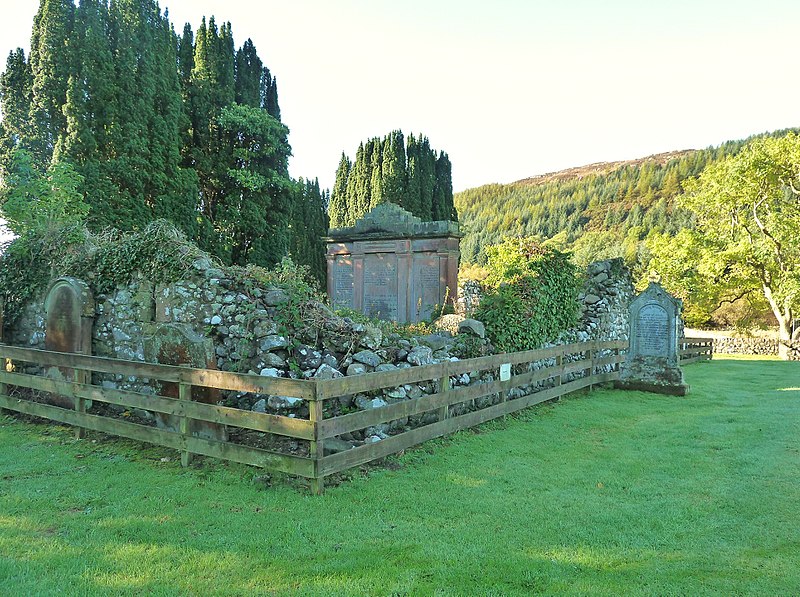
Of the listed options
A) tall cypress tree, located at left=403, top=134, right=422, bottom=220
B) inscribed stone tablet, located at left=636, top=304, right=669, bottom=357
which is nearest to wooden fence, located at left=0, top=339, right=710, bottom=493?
inscribed stone tablet, located at left=636, top=304, right=669, bottom=357

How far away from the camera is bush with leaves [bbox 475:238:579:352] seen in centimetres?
895

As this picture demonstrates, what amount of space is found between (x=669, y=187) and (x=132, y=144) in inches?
3471

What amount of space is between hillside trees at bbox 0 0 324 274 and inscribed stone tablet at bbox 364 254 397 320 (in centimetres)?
842

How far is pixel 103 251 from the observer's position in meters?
8.31

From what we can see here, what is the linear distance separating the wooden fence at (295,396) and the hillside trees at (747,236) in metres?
21.3

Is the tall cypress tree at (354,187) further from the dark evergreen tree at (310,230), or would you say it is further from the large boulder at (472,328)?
the large boulder at (472,328)

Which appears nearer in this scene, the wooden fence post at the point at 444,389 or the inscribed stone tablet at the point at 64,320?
the wooden fence post at the point at 444,389

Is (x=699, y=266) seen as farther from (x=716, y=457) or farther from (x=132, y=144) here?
(x=132, y=144)

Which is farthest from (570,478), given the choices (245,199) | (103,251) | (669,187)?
(669,187)

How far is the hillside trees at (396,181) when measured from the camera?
32.3 meters

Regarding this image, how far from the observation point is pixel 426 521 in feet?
14.0

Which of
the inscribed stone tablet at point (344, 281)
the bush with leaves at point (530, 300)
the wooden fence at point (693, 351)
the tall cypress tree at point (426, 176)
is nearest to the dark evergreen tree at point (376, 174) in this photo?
the tall cypress tree at point (426, 176)

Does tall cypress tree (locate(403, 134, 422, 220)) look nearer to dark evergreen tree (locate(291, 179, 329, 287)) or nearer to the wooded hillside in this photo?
dark evergreen tree (locate(291, 179, 329, 287))

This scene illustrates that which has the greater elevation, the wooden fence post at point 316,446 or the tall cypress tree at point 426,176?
the tall cypress tree at point 426,176
